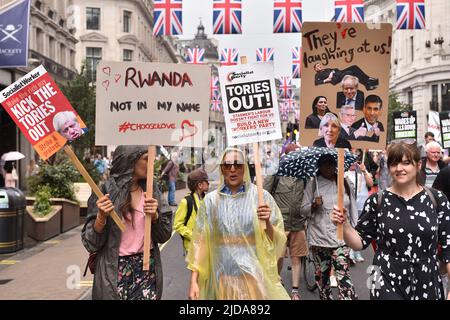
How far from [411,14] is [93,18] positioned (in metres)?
48.5

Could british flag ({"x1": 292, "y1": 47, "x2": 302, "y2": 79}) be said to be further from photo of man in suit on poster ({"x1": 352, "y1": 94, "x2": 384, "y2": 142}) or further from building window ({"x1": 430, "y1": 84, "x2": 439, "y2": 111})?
building window ({"x1": 430, "y1": 84, "x2": 439, "y2": 111})

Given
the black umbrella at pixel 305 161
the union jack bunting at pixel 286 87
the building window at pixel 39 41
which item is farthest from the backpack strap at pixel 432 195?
the building window at pixel 39 41

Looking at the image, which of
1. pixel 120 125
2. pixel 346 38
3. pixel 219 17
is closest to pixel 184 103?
pixel 120 125

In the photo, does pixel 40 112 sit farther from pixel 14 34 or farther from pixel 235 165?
pixel 14 34

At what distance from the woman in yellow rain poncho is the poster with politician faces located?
65 centimetres

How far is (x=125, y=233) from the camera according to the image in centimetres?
402

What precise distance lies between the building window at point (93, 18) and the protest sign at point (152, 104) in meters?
55.6

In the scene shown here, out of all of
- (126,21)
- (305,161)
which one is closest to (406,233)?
(305,161)

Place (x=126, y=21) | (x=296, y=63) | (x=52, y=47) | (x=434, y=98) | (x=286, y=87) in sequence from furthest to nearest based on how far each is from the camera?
(x=126, y=21)
(x=434, y=98)
(x=52, y=47)
(x=286, y=87)
(x=296, y=63)

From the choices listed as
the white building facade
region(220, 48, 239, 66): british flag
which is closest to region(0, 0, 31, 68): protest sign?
region(220, 48, 239, 66): british flag

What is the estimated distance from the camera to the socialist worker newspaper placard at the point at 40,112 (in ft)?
13.4

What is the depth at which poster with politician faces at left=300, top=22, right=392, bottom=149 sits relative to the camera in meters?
4.15

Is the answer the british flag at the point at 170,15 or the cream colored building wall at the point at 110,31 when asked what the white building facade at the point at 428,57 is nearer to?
the cream colored building wall at the point at 110,31

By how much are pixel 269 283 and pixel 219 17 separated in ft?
35.2
